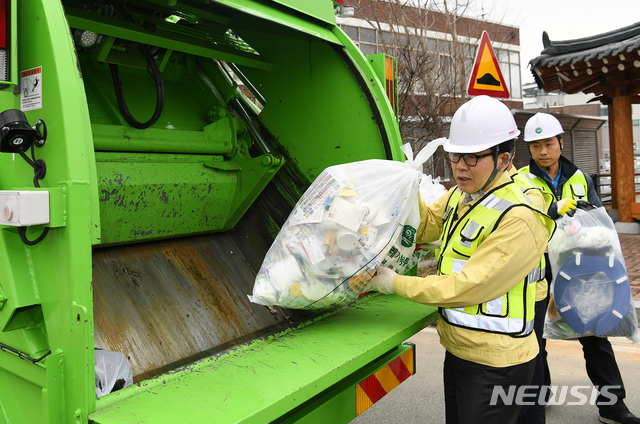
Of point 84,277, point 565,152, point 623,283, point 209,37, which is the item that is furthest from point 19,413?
point 565,152

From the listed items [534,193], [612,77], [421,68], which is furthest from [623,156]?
[534,193]

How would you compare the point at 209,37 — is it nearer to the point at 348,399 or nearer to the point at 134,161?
the point at 134,161

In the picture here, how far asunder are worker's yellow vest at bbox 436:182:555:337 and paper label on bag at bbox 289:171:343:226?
468 mm

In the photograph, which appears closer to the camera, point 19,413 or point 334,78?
point 19,413

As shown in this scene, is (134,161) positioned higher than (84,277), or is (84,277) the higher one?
(134,161)

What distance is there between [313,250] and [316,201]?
0.65ft

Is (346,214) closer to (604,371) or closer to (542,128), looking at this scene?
(542,128)

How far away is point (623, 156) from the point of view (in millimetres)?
7949

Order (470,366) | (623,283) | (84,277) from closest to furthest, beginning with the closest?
(84,277) → (470,366) → (623,283)

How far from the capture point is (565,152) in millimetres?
10164

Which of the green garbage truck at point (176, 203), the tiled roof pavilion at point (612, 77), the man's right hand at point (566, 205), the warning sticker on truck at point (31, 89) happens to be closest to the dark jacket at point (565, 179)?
the man's right hand at point (566, 205)

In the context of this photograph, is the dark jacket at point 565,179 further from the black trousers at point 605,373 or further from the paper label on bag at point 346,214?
the paper label on bag at point 346,214

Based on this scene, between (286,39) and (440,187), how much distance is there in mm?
1079

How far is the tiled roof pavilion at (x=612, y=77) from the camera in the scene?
6.94 m
